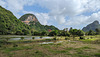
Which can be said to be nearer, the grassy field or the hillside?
the grassy field

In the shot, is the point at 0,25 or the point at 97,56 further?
the point at 0,25

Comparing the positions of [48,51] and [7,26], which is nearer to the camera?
[48,51]

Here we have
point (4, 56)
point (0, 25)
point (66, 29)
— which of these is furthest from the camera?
point (66, 29)

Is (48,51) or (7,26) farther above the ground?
(7,26)

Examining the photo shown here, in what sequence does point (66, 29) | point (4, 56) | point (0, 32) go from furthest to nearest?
1. point (66, 29)
2. point (0, 32)
3. point (4, 56)

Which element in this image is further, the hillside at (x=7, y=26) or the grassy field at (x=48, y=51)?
the hillside at (x=7, y=26)

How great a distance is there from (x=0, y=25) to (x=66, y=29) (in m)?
94.9

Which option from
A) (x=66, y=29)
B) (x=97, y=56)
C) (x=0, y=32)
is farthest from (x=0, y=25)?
(x=97, y=56)

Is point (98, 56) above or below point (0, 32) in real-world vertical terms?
below

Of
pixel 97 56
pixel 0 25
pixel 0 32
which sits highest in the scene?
pixel 0 25

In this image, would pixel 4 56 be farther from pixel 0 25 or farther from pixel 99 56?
pixel 0 25

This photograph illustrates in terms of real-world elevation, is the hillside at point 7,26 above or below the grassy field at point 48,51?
above

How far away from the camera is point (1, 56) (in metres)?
11.7

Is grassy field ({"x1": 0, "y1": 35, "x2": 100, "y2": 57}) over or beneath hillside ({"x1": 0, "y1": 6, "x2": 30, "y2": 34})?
beneath
